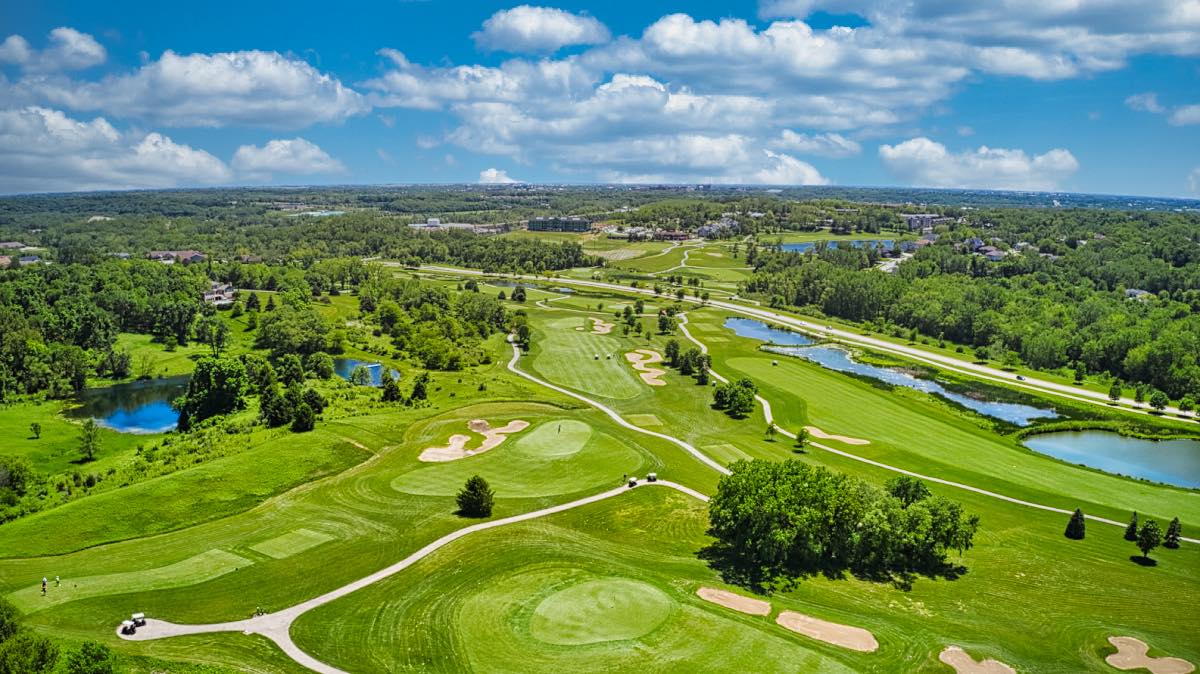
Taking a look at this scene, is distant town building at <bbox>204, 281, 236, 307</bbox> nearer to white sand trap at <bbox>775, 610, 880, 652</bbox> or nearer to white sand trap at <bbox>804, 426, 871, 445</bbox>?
white sand trap at <bbox>804, 426, 871, 445</bbox>

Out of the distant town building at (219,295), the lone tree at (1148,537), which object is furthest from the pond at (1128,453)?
the distant town building at (219,295)

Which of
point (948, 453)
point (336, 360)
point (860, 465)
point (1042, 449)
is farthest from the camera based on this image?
point (336, 360)

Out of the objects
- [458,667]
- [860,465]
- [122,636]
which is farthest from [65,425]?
[860,465]

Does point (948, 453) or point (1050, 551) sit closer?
point (1050, 551)

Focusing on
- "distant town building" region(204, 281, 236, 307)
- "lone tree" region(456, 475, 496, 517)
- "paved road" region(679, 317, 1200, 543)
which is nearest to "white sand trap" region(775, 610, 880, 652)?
"lone tree" region(456, 475, 496, 517)

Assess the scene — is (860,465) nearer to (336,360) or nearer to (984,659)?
(984,659)

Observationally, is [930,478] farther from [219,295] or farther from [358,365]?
[219,295]

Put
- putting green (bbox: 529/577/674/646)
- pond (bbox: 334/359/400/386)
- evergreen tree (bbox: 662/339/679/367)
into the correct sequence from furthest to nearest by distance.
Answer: evergreen tree (bbox: 662/339/679/367) → pond (bbox: 334/359/400/386) → putting green (bbox: 529/577/674/646)
